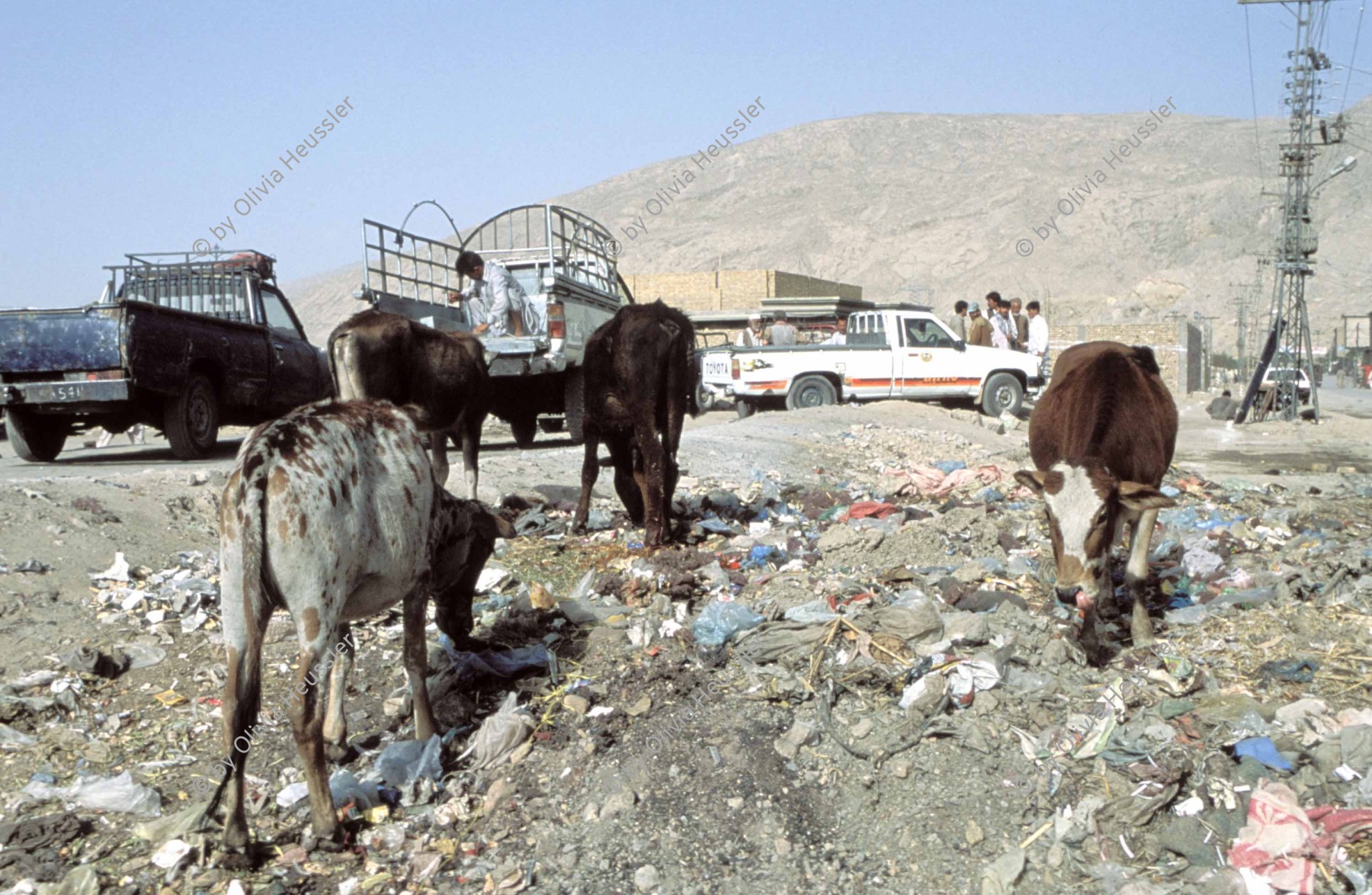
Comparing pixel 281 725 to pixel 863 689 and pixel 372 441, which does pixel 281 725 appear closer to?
pixel 372 441

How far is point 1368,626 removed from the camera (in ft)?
17.7

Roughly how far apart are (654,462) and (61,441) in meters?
8.44

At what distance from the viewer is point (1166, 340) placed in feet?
114

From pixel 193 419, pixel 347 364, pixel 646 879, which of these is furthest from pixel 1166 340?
pixel 646 879

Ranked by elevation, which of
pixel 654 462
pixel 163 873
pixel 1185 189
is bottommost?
pixel 163 873

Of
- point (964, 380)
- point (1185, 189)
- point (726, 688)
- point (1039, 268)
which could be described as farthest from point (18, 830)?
point (1185, 189)

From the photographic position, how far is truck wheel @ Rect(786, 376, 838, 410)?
1914cm

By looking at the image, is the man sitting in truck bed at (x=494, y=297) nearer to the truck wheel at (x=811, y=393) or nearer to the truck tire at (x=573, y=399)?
the truck tire at (x=573, y=399)

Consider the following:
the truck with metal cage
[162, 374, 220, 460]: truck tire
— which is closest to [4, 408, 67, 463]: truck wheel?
[162, 374, 220, 460]: truck tire

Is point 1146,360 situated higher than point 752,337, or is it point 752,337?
point 752,337

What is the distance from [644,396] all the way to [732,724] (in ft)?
10.4

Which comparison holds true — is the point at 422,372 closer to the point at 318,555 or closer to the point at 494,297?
the point at 494,297

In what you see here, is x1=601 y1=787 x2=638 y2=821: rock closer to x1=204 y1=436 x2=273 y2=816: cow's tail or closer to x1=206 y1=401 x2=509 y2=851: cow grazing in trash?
x1=206 y1=401 x2=509 y2=851: cow grazing in trash

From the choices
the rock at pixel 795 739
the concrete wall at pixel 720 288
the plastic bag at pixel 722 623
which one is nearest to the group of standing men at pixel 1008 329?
the plastic bag at pixel 722 623
